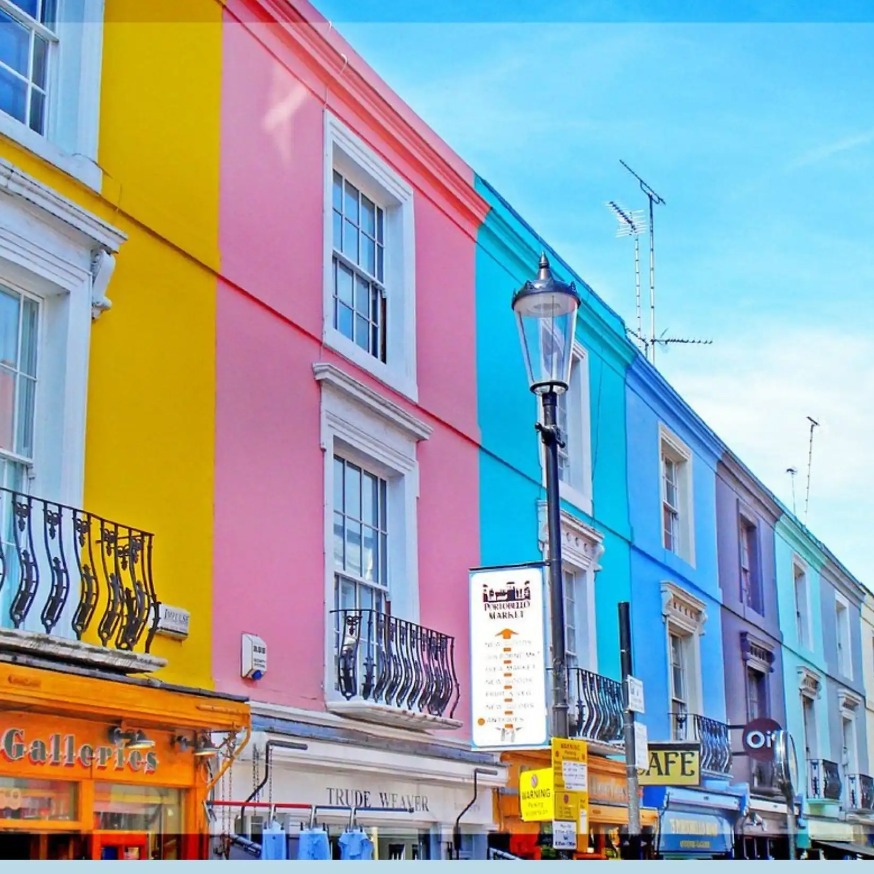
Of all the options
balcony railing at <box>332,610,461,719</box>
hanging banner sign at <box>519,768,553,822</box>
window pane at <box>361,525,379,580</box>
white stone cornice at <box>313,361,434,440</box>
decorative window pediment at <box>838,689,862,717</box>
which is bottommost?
hanging banner sign at <box>519,768,553,822</box>

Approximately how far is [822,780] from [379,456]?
14.4 meters

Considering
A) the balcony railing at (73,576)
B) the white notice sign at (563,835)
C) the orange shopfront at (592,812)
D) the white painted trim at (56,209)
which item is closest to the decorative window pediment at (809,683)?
the orange shopfront at (592,812)

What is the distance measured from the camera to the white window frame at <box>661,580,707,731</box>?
1795 cm

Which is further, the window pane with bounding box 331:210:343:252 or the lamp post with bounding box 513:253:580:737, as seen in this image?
the window pane with bounding box 331:210:343:252

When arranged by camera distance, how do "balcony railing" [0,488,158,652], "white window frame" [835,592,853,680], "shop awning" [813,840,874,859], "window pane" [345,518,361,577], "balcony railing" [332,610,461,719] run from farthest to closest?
"white window frame" [835,592,853,680], "shop awning" [813,840,874,859], "window pane" [345,518,361,577], "balcony railing" [332,610,461,719], "balcony railing" [0,488,158,652]

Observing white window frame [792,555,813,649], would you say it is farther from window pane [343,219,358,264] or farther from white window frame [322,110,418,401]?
window pane [343,219,358,264]

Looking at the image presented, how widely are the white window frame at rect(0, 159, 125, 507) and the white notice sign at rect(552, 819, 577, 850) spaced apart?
3202 mm

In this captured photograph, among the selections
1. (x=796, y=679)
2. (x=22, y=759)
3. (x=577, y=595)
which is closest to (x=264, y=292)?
(x=22, y=759)

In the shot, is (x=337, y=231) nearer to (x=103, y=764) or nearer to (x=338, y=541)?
(x=338, y=541)

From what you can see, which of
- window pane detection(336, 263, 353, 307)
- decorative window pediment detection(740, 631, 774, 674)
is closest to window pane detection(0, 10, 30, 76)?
window pane detection(336, 263, 353, 307)

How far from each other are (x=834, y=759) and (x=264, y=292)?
60.0 ft

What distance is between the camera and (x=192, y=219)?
9.87 meters

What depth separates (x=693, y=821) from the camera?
17047mm

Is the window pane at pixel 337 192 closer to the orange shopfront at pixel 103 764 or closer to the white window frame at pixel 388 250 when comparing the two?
the white window frame at pixel 388 250
